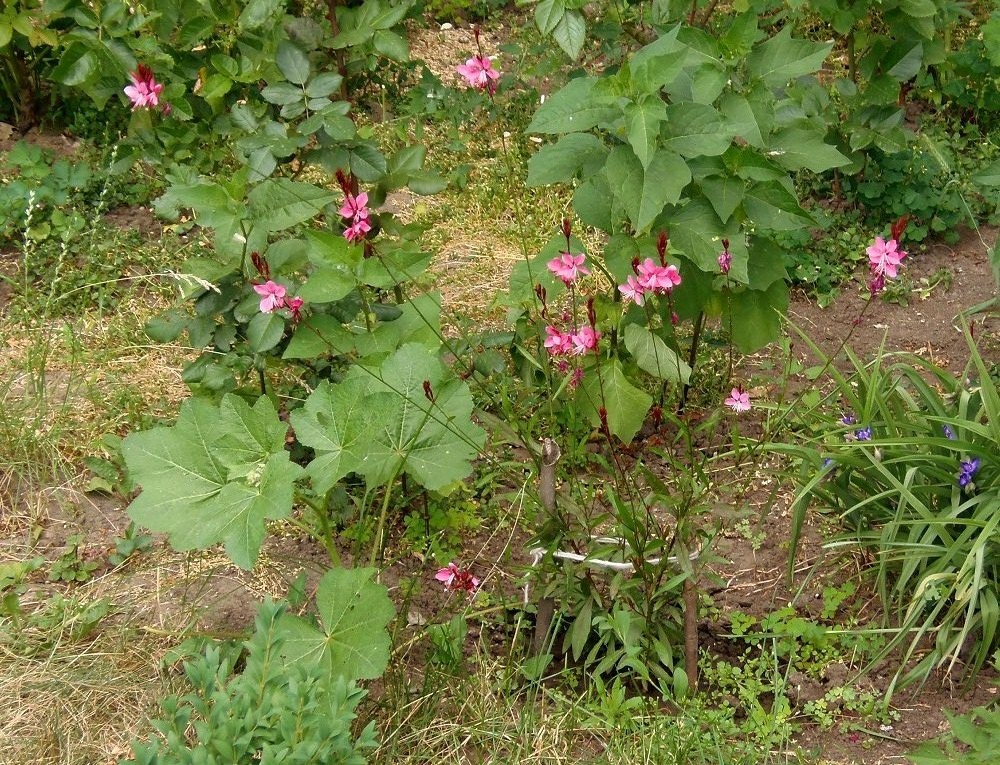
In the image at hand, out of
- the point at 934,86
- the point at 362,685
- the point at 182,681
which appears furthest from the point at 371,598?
the point at 934,86

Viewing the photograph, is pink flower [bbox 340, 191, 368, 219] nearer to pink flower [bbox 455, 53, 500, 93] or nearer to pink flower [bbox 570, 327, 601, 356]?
pink flower [bbox 455, 53, 500, 93]

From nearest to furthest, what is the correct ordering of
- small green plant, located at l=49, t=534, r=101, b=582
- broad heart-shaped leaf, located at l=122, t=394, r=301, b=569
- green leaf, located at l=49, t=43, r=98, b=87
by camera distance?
broad heart-shaped leaf, located at l=122, t=394, r=301, b=569
small green plant, located at l=49, t=534, r=101, b=582
green leaf, located at l=49, t=43, r=98, b=87

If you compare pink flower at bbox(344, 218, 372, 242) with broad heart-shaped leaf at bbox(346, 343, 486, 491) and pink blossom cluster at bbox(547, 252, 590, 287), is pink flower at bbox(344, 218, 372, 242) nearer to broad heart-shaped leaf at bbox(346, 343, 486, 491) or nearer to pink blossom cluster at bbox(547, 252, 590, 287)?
broad heart-shaped leaf at bbox(346, 343, 486, 491)

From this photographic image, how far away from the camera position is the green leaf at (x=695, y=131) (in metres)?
2.71

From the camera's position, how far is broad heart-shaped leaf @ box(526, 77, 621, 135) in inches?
107

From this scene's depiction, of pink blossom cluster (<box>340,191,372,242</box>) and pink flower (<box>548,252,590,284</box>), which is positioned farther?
pink blossom cluster (<box>340,191,372,242</box>)

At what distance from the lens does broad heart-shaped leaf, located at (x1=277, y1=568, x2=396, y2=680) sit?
236cm

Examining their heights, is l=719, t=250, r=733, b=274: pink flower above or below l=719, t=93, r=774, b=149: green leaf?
below

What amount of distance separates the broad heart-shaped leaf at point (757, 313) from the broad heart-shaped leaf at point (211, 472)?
1443 millimetres

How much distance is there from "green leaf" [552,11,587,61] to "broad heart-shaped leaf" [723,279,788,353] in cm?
84

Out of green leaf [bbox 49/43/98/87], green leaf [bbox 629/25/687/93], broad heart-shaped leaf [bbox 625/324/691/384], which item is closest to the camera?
green leaf [bbox 629/25/687/93]

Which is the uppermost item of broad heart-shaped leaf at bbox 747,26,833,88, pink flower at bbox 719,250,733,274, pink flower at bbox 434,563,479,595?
broad heart-shaped leaf at bbox 747,26,833,88

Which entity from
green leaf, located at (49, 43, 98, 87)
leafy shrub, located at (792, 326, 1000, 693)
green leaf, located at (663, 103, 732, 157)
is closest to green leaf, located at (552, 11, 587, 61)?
green leaf, located at (663, 103, 732, 157)

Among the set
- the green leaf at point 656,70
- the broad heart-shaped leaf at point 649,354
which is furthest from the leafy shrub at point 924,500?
the green leaf at point 656,70
